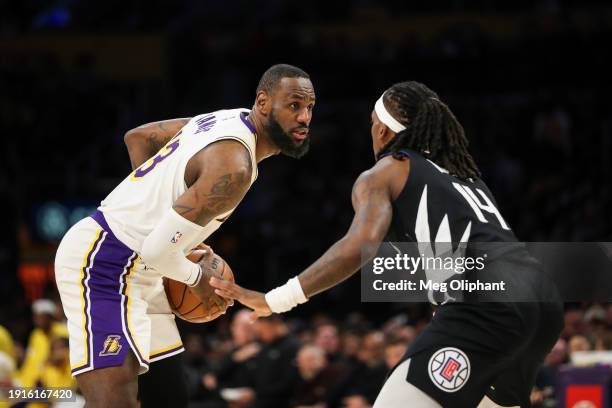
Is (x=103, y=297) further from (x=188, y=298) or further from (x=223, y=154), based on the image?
(x=223, y=154)

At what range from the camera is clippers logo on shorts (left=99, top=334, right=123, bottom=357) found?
15.4 feet

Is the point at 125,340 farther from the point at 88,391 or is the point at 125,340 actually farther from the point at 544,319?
the point at 544,319

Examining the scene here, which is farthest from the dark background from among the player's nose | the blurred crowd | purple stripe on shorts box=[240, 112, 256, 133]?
purple stripe on shorts box=[240, 112, 256, 133]

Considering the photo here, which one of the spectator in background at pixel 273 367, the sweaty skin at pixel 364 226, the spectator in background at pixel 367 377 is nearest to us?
the sweaty skin at pixel 364 226

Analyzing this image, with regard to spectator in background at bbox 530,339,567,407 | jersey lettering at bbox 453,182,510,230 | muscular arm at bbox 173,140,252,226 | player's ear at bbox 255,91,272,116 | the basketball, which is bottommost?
spectator in background at bbox 530,339,567,407

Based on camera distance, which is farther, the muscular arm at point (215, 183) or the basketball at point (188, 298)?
the basketball at point (188, 298)

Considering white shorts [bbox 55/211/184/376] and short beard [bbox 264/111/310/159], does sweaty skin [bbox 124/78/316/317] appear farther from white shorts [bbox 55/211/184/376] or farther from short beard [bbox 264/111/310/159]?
white shorts [bbox 55/211/184/376]

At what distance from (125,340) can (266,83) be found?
1.41 meters

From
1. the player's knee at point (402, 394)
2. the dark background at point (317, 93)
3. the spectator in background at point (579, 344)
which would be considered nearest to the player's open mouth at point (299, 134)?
the player's knee at point (402, 394)

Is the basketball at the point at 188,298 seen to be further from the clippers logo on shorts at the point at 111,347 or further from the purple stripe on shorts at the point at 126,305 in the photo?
the clippers logo on shorts at the point at 111,347

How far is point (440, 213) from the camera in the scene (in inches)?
161

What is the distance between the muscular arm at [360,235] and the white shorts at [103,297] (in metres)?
1.08

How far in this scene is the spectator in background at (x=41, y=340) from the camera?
10.5m

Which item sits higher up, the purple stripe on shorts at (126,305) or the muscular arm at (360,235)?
the muscular arm at (360,235)
